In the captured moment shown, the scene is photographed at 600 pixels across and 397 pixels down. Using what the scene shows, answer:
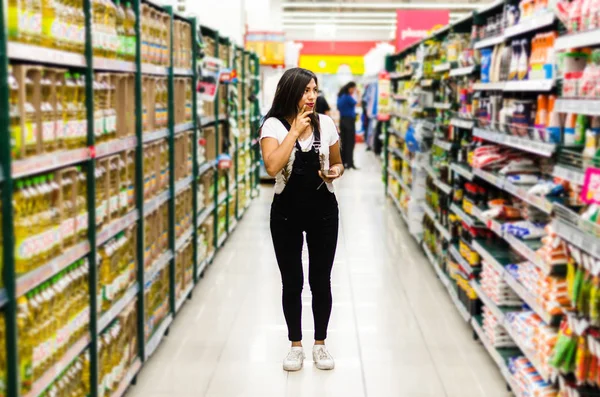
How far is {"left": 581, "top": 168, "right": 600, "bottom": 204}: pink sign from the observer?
2.58 m

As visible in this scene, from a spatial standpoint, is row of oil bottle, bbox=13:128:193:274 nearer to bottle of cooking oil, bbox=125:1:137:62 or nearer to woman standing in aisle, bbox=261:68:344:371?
bottle of cooking oil, bbox=125:1:137:62

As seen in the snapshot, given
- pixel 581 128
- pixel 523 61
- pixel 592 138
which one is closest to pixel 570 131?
pixel 581 128

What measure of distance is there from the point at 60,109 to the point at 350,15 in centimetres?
2214

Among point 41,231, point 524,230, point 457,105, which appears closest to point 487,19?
point 457,105

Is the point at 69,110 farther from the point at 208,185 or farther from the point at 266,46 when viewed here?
the point at 266,46

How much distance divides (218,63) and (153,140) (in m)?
2.33

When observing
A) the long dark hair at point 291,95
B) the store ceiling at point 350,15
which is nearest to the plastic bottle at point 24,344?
the long dark hair at point 291,95

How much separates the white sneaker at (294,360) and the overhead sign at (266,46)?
912 centimetres

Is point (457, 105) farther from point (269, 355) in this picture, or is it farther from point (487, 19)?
point (269, 355)

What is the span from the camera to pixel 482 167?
14.6 ft

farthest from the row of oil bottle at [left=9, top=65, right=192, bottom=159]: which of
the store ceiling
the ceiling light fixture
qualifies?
the ceiling light fixture

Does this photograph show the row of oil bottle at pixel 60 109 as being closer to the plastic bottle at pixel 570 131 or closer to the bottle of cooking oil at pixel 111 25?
the bottle of cooking oil at pixel 111 25

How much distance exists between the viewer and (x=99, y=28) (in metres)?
3.23

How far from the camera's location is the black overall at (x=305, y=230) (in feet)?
12.7
